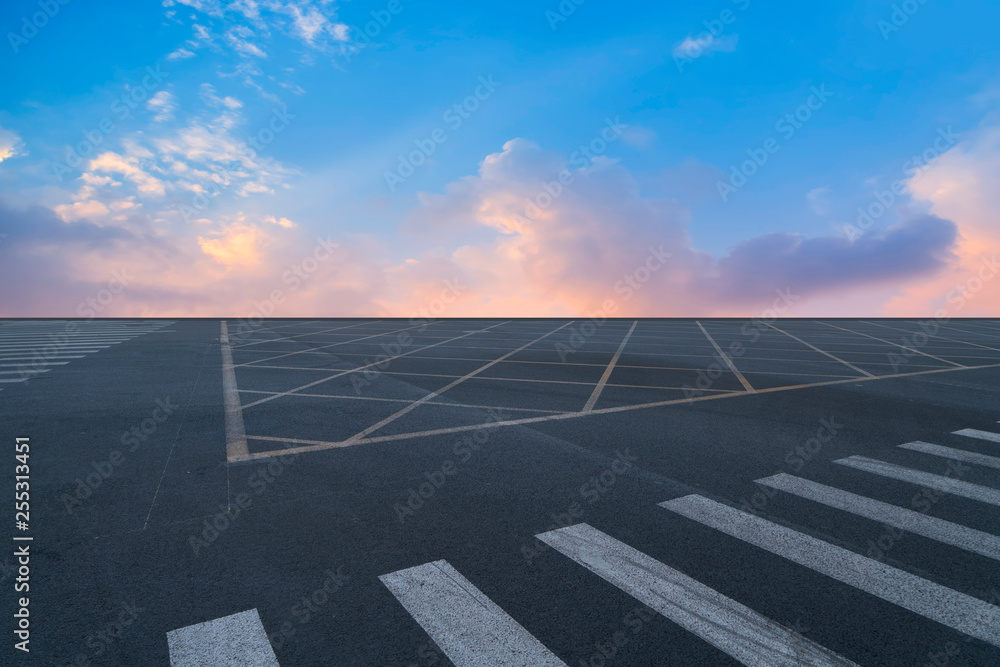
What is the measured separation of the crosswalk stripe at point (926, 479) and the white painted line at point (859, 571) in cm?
234

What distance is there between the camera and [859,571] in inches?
148

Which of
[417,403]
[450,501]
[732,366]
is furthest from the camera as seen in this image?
[732,366]

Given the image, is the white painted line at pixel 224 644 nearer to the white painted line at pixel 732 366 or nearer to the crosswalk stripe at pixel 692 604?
the crosswalk stripe at pixel 692 604

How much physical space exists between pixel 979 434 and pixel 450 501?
7.85 meters

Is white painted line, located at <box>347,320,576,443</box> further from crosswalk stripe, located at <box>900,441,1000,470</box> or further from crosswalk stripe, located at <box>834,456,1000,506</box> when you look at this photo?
crosswalk stripe, located at <box>900,441,1000,470</box>

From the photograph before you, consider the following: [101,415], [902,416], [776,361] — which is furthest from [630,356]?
[101,415]

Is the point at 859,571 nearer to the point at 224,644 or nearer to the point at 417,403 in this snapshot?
the point at 224,644

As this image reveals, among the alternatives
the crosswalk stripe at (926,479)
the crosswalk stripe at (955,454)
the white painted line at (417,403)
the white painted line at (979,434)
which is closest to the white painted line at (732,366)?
the white painted line at (979,434)

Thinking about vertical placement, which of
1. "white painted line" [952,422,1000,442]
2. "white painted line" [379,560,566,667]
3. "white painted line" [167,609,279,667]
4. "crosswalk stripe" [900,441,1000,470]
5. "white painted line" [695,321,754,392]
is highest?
"white painted line" [695,321,754,392]

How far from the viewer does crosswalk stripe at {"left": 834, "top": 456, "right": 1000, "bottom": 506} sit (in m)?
5.35

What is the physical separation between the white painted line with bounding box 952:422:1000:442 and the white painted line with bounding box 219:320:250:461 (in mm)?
9724

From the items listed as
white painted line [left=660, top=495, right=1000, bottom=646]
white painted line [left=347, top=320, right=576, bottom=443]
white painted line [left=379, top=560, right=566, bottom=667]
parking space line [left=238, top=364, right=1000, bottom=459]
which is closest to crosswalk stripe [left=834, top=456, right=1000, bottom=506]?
white painted line [left=660, top=495, right=1000, bottom=646]

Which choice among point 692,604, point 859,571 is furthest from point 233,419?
point 859,571

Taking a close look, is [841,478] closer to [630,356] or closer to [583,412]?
[583,412]
